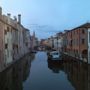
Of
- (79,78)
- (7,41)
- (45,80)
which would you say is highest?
(7,41)

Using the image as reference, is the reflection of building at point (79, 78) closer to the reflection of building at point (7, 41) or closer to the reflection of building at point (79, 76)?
the reflection of building at point (79, 76)

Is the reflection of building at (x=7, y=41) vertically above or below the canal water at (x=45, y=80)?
above

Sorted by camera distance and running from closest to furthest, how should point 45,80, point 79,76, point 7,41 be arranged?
point 45,80 → point 79,76 → point 7,41

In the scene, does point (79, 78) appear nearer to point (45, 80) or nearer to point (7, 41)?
point (45, 80)

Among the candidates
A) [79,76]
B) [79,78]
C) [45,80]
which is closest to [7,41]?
[79,76]

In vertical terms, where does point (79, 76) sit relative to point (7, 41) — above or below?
below

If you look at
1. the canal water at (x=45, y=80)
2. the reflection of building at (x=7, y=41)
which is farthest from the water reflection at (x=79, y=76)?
the reflection of building at (x=7, y=41)

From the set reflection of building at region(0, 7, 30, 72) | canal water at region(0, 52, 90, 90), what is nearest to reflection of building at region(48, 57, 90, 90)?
canal water at region(0, 52, 90, 90)

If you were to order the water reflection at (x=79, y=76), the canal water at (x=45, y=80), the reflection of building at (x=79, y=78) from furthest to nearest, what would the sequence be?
the water reflection at (x=79, y=76)
the reflection of building at (x=79, y=78)
the canal water at (x=45, y=80)

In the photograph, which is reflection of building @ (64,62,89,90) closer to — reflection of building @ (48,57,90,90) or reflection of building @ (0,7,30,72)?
reflection of building @ (48,57,90,90)

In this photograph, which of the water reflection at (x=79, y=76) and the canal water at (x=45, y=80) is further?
the water reflection at (x=79, y=76)

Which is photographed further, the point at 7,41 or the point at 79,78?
the point at 7,41

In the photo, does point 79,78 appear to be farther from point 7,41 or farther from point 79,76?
point 7,41

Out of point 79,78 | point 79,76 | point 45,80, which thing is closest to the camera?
point 45,80
